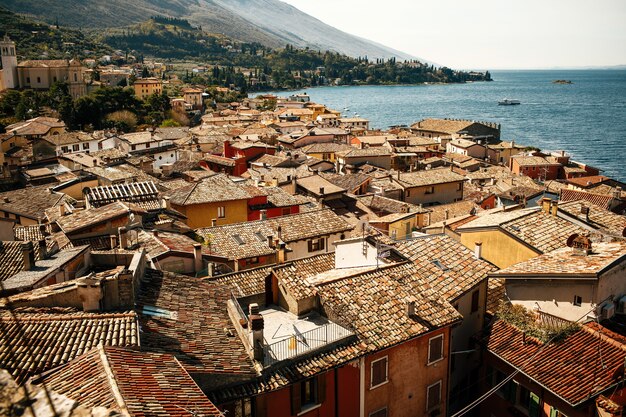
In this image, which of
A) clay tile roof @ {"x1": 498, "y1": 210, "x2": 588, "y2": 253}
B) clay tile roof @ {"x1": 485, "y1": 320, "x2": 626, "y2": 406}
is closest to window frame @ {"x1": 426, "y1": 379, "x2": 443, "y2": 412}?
clay tile roof @ {"x1": 485, "y1": 320, "x2": 626, "y2": 406}

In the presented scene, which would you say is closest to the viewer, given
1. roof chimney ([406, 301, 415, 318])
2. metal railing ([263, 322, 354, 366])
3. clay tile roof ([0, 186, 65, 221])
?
metal railing ([263, 322, 354, 366])

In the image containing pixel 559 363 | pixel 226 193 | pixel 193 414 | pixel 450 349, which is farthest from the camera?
pixel 226 193

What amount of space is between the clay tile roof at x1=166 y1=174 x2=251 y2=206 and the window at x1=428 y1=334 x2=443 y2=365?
Answer: 59.5ft

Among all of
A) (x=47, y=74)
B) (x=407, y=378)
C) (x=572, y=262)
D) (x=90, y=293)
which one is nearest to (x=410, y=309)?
(x=407, y=378)

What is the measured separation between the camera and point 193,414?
718cm

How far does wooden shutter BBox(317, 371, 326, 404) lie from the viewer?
37.8 feet

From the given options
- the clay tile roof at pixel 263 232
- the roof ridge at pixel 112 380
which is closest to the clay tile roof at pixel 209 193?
the clay tile roof at pixel 263 232

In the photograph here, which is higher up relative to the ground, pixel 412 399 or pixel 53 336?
pixel 53 336

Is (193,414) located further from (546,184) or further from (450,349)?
(546,184)

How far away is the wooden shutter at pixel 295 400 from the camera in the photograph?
11.1m

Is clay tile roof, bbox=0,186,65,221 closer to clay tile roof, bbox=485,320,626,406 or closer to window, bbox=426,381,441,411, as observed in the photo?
window, bbox=426,381,441,411

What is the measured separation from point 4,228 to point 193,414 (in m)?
22.1

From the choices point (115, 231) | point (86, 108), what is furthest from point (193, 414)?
point (86, 108)

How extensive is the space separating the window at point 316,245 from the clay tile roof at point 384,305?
10219 mm
